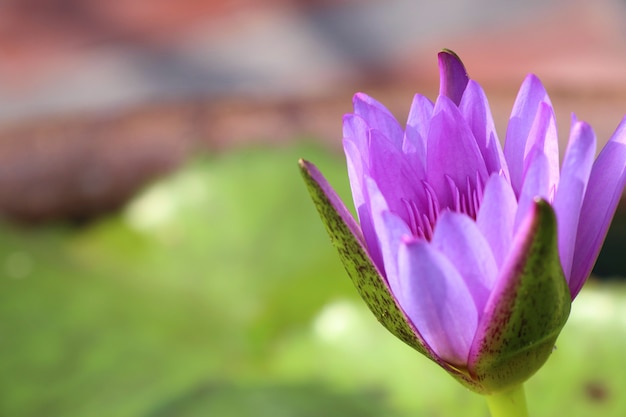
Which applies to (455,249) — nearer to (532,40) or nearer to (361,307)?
→ (361,307)

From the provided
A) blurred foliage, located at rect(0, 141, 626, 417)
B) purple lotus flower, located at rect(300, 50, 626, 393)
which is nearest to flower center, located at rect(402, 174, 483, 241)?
purple lotus flower, located at rect(300, 50, 626, 393)

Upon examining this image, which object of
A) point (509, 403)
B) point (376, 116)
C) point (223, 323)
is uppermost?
point (223, 323)

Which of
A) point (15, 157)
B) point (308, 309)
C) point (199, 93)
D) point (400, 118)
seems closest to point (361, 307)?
point (308, 309)

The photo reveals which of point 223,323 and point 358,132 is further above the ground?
point 223,323

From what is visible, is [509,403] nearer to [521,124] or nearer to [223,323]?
[521,124]

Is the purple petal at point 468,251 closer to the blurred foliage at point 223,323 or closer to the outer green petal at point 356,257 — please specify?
the outer green petal at point 356,257

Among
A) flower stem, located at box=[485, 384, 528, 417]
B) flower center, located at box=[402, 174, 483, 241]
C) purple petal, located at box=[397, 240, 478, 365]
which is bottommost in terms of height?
flower stem, located at box=[485, 384, 528, 417]

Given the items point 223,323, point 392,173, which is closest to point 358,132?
point 392,173

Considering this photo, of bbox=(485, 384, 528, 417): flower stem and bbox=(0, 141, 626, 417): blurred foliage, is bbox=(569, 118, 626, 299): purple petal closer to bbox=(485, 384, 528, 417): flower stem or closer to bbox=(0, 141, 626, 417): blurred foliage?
bbox=(485, 384, 528, 417): flower stem
